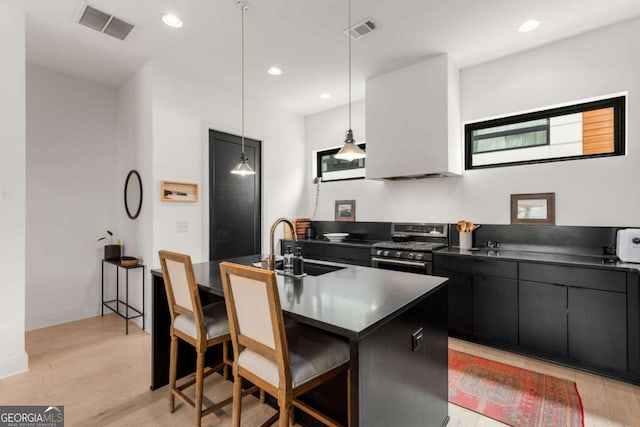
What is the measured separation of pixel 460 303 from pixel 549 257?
88 centimetres

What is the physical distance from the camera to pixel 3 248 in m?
2.50

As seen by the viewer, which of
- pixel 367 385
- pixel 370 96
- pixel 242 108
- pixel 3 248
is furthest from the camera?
pixel 242 108

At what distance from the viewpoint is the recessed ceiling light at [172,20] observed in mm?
2604

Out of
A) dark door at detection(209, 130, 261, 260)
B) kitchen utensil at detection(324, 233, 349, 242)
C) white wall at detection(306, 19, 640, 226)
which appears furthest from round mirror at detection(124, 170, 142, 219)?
white wall at detection(306, 19, 640, 226)

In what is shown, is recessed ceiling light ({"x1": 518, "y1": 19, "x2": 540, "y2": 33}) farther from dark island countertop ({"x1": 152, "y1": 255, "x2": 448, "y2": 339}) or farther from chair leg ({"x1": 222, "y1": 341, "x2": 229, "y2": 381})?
chair leg ({"x1": 222, "y1": 341, "x2": 229, "y2": 381})

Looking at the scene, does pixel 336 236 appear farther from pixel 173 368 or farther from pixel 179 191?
pixel 173 368

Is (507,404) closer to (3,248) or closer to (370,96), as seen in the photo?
(370,96)

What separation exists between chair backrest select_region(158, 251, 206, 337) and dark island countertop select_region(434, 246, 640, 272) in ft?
7.79

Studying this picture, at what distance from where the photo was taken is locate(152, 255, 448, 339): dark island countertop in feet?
4.11

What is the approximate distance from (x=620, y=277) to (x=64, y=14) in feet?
15.9

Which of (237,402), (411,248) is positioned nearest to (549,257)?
(411,248)

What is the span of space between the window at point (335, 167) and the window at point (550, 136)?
158 centimetres

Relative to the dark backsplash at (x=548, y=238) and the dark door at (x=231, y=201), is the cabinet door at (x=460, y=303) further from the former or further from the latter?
the dark door at (x=231, y=201)

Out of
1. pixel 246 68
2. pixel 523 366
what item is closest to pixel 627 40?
pixel 523 366
